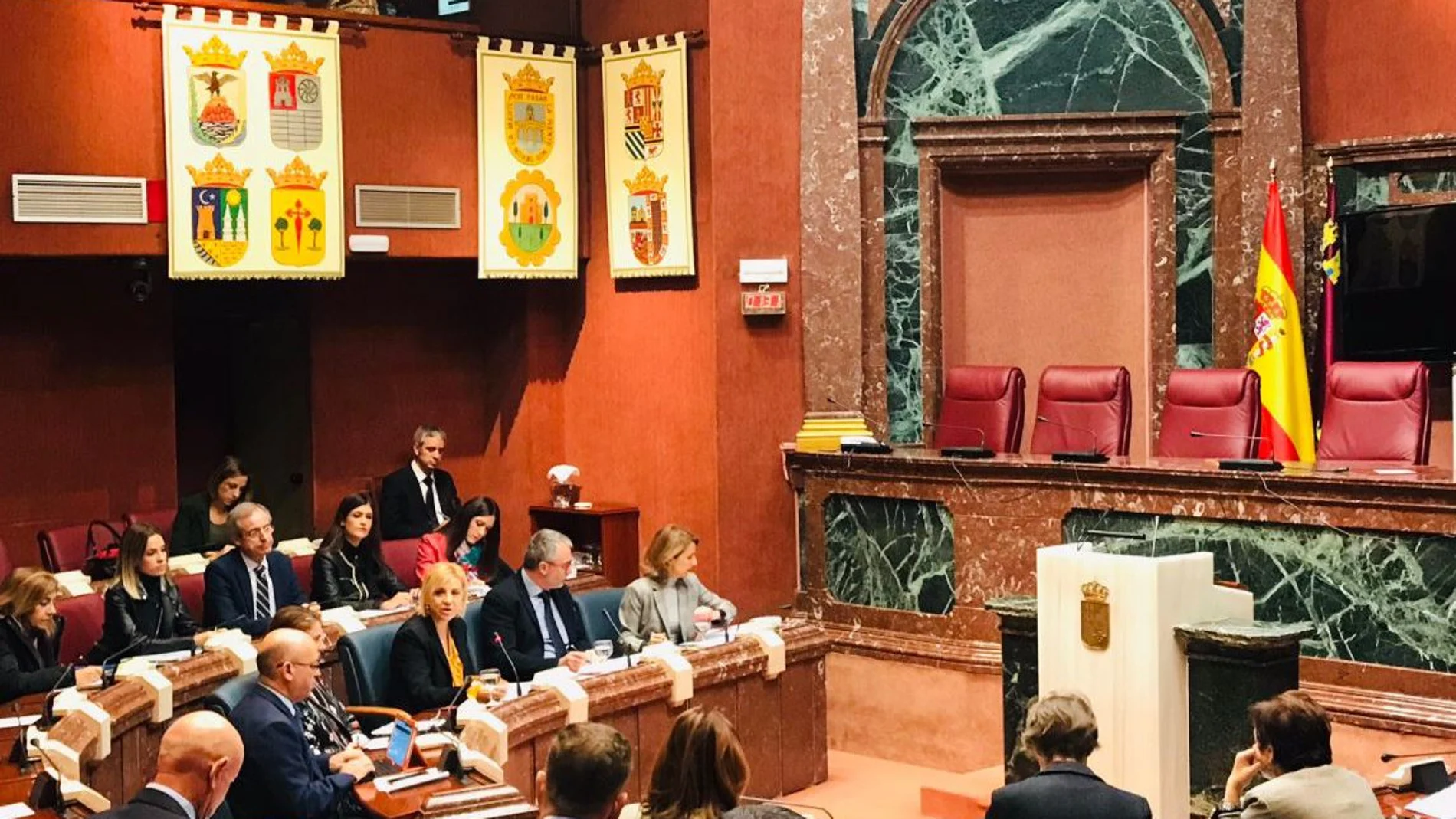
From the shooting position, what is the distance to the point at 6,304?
8.87 meters

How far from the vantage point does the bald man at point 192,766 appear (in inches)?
153

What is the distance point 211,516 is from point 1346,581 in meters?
5.16

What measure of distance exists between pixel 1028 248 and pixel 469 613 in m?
4.30

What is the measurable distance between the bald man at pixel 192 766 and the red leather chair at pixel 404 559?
4317 mm

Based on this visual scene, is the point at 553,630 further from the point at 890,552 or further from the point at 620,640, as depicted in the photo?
the point at 890,552

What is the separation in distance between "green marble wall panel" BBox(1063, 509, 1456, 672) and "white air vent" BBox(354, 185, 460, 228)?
13.3ft

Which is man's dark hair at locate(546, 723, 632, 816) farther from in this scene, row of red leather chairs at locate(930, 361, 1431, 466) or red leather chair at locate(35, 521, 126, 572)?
red leather chair at locate(35, 521, 126, 572)

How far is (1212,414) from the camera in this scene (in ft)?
27.1

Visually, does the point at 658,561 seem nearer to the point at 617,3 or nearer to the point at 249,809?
the point at 249,809

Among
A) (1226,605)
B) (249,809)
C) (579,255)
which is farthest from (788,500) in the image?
(249,809)

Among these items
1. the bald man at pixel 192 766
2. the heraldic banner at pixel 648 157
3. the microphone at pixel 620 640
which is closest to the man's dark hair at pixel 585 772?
the bald man at pixel 192 766

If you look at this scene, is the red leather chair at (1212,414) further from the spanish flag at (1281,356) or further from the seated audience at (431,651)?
the seated audience at (431,651)

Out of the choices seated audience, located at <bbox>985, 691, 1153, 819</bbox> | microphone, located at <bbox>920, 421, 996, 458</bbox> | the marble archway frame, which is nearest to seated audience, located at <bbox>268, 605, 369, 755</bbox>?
seated audience, located at <bbox>985, 691, 1153, 819</bbox>

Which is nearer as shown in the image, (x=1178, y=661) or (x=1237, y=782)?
(x=1237, y=782)
